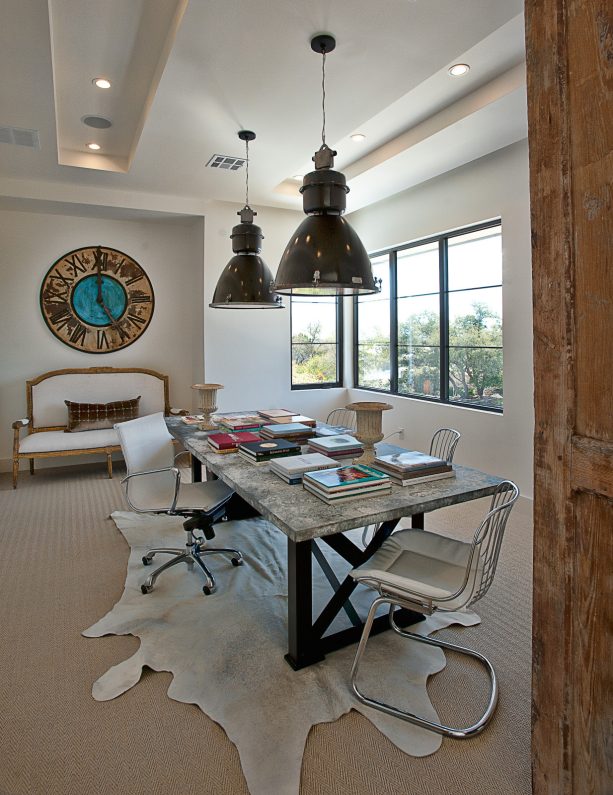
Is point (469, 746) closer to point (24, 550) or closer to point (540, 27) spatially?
point (540, 27)

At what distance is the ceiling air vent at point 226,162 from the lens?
4.11 meters

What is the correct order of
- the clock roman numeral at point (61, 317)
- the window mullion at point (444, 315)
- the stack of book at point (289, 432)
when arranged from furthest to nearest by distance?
the clock roman numeral at point (61, 317), the window mullion at point (444, 315), the stack of book at point (289, 432)

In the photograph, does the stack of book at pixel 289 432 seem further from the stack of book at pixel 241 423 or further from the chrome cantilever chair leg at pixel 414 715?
the chrome cantilever chair leg at pixel 414 715

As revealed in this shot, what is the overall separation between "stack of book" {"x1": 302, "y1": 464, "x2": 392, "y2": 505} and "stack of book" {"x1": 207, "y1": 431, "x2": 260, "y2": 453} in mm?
701

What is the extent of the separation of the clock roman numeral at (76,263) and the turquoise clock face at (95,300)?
10cm

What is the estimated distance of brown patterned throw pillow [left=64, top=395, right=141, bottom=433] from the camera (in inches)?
204

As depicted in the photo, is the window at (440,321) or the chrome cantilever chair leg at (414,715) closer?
the chrome cantilever chair leg at (414,715)

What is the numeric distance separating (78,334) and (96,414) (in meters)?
0.93

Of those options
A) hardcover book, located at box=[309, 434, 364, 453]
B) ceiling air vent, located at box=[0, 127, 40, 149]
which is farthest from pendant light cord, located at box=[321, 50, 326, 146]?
ceiling air vent, located at box=[0, 127, 40, 149]

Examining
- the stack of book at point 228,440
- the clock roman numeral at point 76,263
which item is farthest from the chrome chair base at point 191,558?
the clock roman numeral at point 76,263

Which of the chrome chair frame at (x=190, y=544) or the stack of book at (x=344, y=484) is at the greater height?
the stack of book at (x=344, y=484)

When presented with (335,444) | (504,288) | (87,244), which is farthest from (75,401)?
(504,288)

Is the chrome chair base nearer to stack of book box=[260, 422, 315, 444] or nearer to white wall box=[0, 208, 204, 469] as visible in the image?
stack of book box=[260, 422, 315, 444]

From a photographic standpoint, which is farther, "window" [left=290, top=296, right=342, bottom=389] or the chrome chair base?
"window" [left=290, top=296, right=342, bottom=389]
